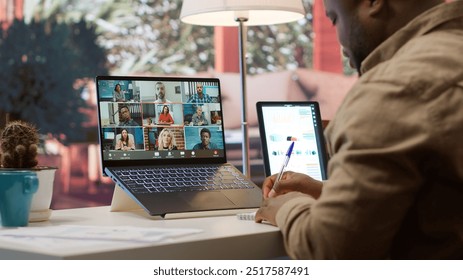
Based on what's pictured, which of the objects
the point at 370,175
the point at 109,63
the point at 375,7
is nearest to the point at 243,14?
the point at 375,7

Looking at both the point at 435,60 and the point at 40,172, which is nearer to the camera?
the point at 435,60

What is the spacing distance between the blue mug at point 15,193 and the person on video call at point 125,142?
32 cm

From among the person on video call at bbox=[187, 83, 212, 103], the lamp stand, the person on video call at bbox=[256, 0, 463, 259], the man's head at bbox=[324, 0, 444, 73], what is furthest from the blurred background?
the person on video call at bbox=[256, 0, 463, 259]

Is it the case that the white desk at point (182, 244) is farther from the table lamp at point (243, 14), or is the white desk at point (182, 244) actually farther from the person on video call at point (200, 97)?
the table lamp at point (243, 14)

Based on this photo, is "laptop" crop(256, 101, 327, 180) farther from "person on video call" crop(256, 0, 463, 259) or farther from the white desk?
"person on video call" crop(256, 0, 463, 259)

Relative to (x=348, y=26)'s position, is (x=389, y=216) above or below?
below

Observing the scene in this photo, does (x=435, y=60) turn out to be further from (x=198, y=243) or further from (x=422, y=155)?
(x=198, y=243)

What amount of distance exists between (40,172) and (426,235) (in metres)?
0.74

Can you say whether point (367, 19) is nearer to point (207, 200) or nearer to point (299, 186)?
point (299, 186)

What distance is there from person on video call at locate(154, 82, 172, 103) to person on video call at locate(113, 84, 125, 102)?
0.08 metres

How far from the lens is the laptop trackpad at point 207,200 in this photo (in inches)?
60.1

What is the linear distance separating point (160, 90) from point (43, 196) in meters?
0.42
